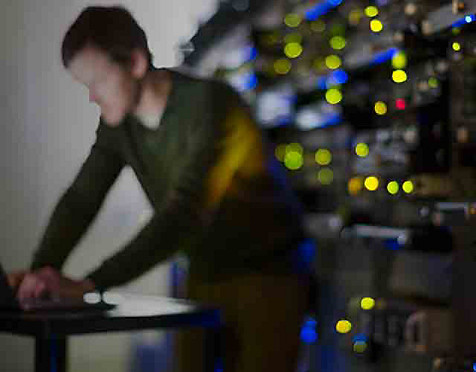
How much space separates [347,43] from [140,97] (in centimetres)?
90

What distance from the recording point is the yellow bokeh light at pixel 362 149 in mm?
2342

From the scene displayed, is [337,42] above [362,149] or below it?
above

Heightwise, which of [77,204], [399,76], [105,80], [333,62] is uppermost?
[333,62]

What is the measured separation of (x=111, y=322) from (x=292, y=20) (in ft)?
4.72

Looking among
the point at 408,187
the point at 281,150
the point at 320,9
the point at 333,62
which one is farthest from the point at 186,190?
the point at 320,9

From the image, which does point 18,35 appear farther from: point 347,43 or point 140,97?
point 347,43

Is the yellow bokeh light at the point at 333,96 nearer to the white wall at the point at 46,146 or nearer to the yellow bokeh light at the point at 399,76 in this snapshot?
the yellow bokeh light at the point at 399,76

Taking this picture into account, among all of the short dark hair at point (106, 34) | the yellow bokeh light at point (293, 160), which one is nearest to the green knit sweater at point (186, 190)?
the short dark hair at point (106, 34)

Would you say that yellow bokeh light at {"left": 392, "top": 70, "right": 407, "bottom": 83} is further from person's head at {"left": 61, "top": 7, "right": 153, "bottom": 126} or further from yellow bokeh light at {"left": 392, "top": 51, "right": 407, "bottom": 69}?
person's head at {"left": 61, "top": 7, "right": 153, "bottom": 126}

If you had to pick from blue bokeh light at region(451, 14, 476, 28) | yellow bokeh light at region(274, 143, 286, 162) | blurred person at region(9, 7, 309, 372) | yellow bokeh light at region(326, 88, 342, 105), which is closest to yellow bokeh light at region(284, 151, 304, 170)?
yellow bokeh light at region(274, 143, 286, 162)

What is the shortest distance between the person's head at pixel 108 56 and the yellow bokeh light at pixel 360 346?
38.3 inches

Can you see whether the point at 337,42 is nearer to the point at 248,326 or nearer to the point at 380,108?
the point at 380,108

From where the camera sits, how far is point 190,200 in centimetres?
178

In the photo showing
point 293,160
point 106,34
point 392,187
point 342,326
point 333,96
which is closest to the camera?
point 106,34
